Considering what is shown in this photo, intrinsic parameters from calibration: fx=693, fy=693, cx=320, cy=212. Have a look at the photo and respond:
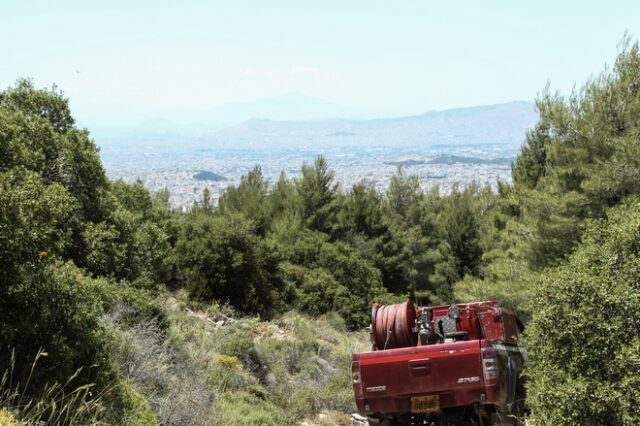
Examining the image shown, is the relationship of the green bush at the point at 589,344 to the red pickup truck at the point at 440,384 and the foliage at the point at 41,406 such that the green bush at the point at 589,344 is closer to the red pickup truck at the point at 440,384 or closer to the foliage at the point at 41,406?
the red pickup truck at the point at 440,384

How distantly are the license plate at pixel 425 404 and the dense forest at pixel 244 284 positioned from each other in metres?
2.01

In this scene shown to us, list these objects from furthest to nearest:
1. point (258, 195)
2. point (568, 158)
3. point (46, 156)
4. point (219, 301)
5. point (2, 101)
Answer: point (258, 195)
point (219, 301)
point (568, 158)
point (2, 101)
point (46, 156)

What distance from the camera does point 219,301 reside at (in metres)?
21.9

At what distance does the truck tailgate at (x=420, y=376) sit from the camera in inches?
340

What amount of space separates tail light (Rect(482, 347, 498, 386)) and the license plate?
66cm

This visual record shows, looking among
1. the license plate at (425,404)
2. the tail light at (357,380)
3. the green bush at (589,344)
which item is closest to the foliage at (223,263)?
the tail light at (357,380)

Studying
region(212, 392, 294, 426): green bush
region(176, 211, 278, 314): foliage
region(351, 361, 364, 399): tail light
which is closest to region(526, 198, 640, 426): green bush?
region(351, 361, 364, 399): tail light

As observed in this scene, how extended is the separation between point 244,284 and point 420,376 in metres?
14.7

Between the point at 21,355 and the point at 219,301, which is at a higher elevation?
the point at 21,355

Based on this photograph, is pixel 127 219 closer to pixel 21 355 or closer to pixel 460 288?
pixel 21 355

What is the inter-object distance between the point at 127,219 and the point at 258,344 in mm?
3990

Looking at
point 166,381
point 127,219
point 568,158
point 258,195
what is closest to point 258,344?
point 127,219

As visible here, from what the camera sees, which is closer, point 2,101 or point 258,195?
point 2,101

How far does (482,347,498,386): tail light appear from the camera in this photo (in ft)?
28.1
